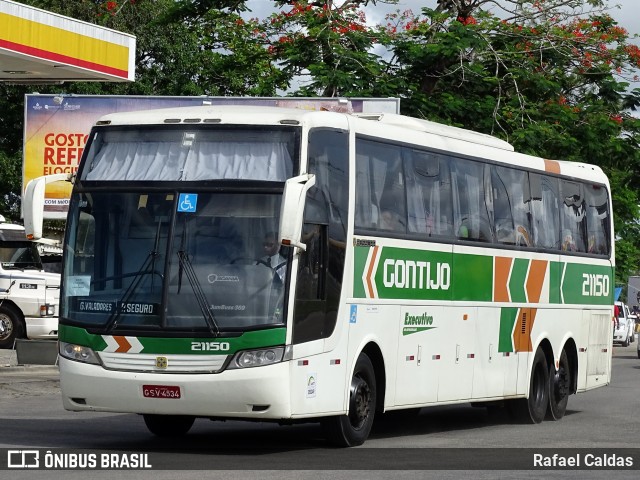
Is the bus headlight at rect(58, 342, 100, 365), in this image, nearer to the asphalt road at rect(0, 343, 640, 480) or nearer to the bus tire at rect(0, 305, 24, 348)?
the asphalt road at rect(0, 343, 640, 480)

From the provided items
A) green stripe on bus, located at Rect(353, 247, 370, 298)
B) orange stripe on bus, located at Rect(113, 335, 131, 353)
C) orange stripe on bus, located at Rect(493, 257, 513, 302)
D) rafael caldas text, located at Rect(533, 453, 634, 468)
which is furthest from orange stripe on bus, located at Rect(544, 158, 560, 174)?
orange stripe on bus, located at Rect(113, 335, 131, 353)

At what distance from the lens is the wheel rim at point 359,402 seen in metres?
14.3

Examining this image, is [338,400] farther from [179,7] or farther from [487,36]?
[179,7]

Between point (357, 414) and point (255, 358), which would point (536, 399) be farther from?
point (255, 358)

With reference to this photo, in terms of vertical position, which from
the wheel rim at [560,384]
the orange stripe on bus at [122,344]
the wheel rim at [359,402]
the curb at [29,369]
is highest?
the orange stripe on bus at [122,344]

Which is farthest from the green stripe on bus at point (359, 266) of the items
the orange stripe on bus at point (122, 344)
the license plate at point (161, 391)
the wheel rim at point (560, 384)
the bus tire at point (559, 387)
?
the wheel rim at point (560, 384)

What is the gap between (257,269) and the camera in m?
13.1

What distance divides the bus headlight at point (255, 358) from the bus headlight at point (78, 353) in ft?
4.32

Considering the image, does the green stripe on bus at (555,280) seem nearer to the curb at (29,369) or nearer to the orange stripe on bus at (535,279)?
the orange stripe on bus at (535,279)

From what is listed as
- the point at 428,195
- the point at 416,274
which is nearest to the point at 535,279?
the point at 428,195

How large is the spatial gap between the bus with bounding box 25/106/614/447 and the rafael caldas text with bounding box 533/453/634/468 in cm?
190

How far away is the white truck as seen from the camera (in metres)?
31.7

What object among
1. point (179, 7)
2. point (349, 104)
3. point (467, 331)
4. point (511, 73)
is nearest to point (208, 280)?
point (467, 331)

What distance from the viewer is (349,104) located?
30406 mm
